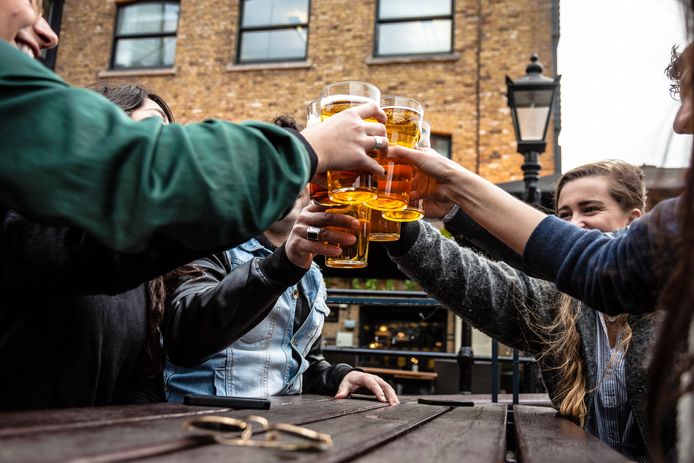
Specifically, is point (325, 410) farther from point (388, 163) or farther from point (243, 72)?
point (243, 72)

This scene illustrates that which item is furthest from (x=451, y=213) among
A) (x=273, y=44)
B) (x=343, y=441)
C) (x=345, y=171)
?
(x=273, y=44)

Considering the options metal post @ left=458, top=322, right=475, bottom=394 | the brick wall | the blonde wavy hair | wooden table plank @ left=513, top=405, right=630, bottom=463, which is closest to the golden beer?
wooden table plank @ left=513, top=405, right=630, bottom=463

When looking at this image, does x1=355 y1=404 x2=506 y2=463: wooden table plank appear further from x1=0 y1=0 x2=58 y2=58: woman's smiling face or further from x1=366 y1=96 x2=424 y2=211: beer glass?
x1=0 y1=0 x2=58 y2=58: woman's smiling face

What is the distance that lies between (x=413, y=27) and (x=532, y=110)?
4.73 m

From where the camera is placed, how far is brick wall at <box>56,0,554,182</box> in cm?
820

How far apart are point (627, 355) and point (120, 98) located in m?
1.87

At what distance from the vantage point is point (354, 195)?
1392 mm

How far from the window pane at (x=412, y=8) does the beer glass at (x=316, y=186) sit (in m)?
7.92

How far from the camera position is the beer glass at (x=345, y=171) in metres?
1.36

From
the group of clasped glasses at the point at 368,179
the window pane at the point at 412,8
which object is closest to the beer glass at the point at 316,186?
the group of clasped glasses at the point at 368,179

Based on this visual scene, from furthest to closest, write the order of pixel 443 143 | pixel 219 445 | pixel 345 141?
pixel 443 143 → pixel 345 141 → pixel 219 445

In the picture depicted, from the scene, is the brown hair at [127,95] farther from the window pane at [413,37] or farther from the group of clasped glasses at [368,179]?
the window pane at [413,37]

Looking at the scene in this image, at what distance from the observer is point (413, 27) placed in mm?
8867

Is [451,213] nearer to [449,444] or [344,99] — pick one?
[344,99]
